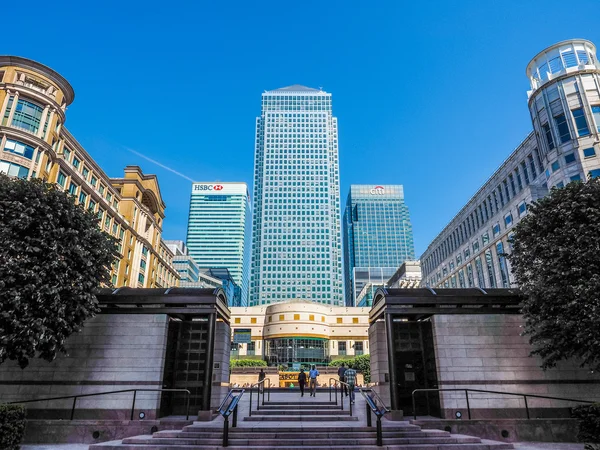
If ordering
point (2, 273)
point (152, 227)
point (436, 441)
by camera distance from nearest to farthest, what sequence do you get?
1. point (436, 441)
2. point (2, 273)
3. point (152, 227)

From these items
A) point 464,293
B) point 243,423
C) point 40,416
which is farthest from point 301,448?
point 40,416

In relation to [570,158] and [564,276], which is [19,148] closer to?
[564,276]

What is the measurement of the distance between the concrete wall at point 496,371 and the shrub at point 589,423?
9.19ft

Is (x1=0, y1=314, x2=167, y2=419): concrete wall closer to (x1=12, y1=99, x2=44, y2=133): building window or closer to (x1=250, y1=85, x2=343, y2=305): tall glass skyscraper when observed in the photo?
(x1=12, y1=99, x2=44, y2=133): building window

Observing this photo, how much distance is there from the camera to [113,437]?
13.0 metres

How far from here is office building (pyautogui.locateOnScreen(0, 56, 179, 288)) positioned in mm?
38062

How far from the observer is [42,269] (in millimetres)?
13234

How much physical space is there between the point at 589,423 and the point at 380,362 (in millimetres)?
7181

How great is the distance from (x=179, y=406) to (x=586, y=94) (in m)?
51.5

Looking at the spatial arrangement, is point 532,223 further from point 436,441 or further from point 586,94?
point 586,94

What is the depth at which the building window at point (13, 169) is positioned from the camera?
36.3 meters

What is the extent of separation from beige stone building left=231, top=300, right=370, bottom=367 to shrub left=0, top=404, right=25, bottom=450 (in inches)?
2405

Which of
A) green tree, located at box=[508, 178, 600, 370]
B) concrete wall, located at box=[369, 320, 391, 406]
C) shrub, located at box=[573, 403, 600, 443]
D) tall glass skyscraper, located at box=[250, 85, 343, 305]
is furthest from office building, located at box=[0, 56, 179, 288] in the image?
tall glass skyscraper, located at box=[250, 85, 343, 305]

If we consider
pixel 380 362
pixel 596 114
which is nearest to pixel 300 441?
pixel 380 362
